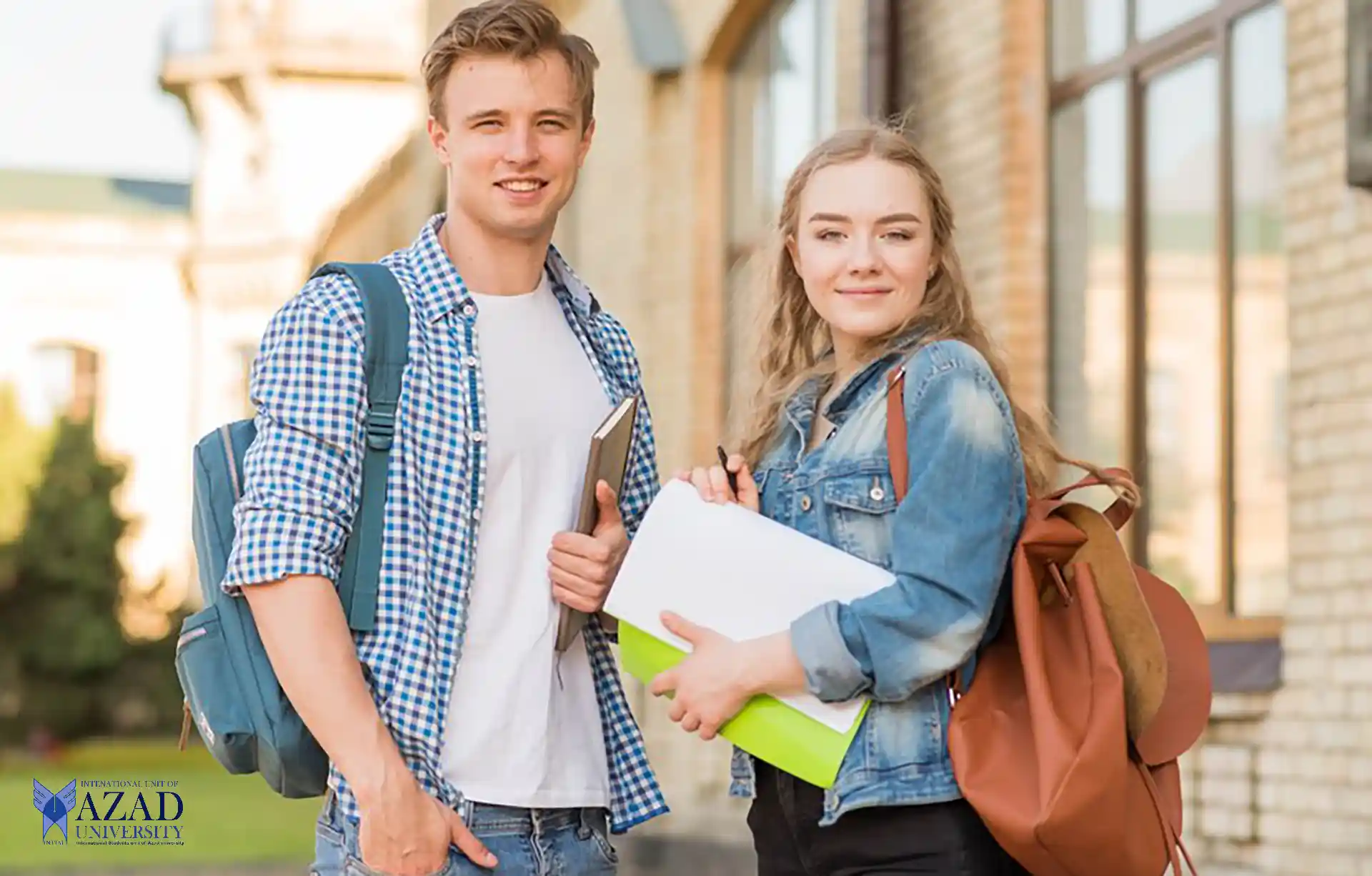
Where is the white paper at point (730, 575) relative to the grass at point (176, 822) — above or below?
above

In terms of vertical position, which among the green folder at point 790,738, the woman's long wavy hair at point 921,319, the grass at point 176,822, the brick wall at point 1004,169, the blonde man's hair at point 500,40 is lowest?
the grass at point 176,822

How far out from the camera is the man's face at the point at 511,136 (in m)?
3.01

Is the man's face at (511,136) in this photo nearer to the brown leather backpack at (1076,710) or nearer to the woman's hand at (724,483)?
the woman's hand at (724,483)

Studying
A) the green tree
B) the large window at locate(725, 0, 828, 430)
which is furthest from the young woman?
the green tree

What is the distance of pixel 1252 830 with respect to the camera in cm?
638

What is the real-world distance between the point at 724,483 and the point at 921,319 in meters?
0.38

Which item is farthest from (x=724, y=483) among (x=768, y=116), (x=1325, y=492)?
(x=768, y=116)

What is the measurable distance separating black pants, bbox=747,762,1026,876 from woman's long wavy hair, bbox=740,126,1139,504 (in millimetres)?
518

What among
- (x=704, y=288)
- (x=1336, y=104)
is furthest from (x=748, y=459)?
(x=704, y=288)

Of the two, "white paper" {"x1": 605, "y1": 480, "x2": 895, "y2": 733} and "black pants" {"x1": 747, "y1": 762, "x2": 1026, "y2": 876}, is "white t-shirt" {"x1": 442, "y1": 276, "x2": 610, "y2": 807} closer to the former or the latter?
"white paper" {"x1": 605, "y1": 480, "x2": 895, "y2": 733}

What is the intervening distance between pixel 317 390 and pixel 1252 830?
442 cm

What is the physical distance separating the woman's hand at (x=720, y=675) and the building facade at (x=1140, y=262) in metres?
0.63

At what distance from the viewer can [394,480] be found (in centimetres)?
286

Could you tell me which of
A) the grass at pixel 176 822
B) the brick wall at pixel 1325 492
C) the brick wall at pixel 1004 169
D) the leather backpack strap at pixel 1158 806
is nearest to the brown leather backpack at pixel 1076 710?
the leather backpack strap at pixel 1158 806
